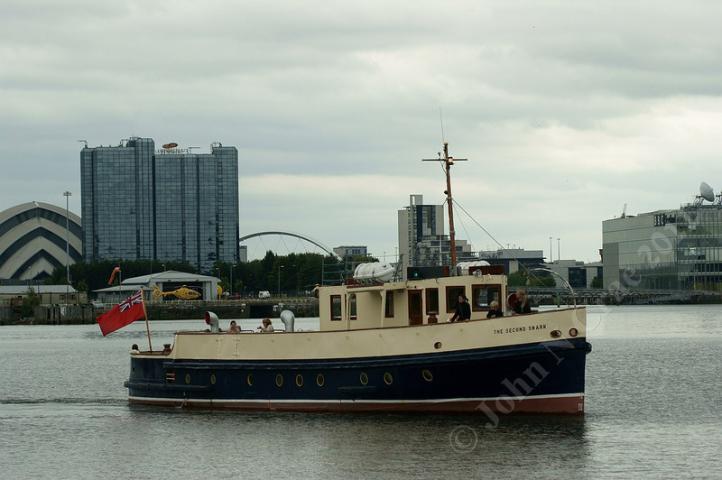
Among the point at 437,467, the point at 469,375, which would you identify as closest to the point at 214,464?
the point at 437,467

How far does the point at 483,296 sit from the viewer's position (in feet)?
131

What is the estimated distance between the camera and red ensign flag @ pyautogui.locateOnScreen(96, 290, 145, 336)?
151 feet

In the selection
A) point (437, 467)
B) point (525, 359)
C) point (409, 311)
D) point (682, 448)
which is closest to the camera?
point (437, 467)

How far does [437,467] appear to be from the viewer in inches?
1276

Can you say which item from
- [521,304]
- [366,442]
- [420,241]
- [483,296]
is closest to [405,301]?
[483,296]

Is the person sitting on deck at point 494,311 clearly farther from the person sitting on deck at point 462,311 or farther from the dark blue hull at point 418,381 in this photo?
the dark blue hull at point 418,381

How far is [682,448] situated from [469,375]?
22.2 ft

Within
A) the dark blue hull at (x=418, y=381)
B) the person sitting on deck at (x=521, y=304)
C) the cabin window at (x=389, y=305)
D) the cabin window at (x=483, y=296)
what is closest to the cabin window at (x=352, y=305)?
the cabin window at (x=389, y=305)

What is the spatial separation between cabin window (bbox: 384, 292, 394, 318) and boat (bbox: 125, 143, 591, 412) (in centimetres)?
3

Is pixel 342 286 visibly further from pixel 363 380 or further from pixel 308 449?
pixel 308 449

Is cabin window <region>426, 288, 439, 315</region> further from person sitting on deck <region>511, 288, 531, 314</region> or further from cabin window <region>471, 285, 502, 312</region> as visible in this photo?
person sitting on deck <region>511, 288, 531, 314</region>

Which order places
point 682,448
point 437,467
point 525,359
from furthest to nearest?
point 525,359 → point 682,448 → point 437,467

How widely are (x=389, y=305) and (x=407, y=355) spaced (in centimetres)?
242

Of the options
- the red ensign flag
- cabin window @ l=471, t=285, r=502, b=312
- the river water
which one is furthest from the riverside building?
the red ensign flag
